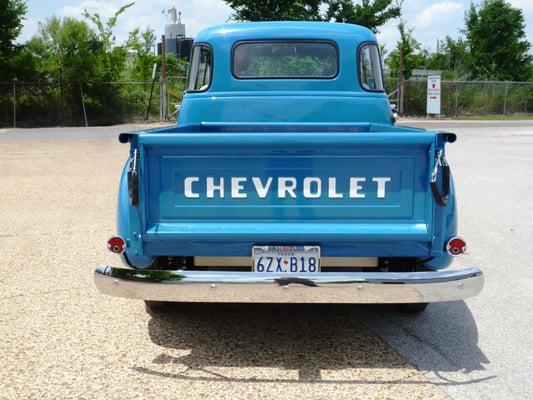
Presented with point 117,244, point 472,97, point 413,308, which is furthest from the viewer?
point 472,97

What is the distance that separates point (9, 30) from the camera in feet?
83.7

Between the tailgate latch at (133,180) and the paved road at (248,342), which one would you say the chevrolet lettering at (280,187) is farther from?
the paved road at (248,342)

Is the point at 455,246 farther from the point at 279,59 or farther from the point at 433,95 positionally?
the point at 433,95

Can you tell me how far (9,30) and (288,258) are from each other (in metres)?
25.0

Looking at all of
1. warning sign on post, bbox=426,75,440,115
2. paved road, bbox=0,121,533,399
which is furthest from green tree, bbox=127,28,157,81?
paved road, bbox=0,121,533,399

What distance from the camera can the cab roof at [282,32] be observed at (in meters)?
5.95

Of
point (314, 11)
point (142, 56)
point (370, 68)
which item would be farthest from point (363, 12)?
point (370, 68)

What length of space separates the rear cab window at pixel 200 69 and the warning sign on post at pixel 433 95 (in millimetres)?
24610

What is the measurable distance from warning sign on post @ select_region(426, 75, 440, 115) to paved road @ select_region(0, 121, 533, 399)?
23528mm

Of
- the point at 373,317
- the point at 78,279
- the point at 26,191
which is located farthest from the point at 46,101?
the point at 373,317

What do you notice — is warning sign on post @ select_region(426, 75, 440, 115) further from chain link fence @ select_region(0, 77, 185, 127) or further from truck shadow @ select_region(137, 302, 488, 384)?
truck shadow @ select_region(137, 302, 488, 384)

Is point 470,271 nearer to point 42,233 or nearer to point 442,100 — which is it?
point 42,233

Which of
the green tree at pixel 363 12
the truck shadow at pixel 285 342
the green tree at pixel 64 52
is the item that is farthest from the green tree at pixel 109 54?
the truck shadow at pixel 285 342

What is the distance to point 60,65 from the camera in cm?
2627
